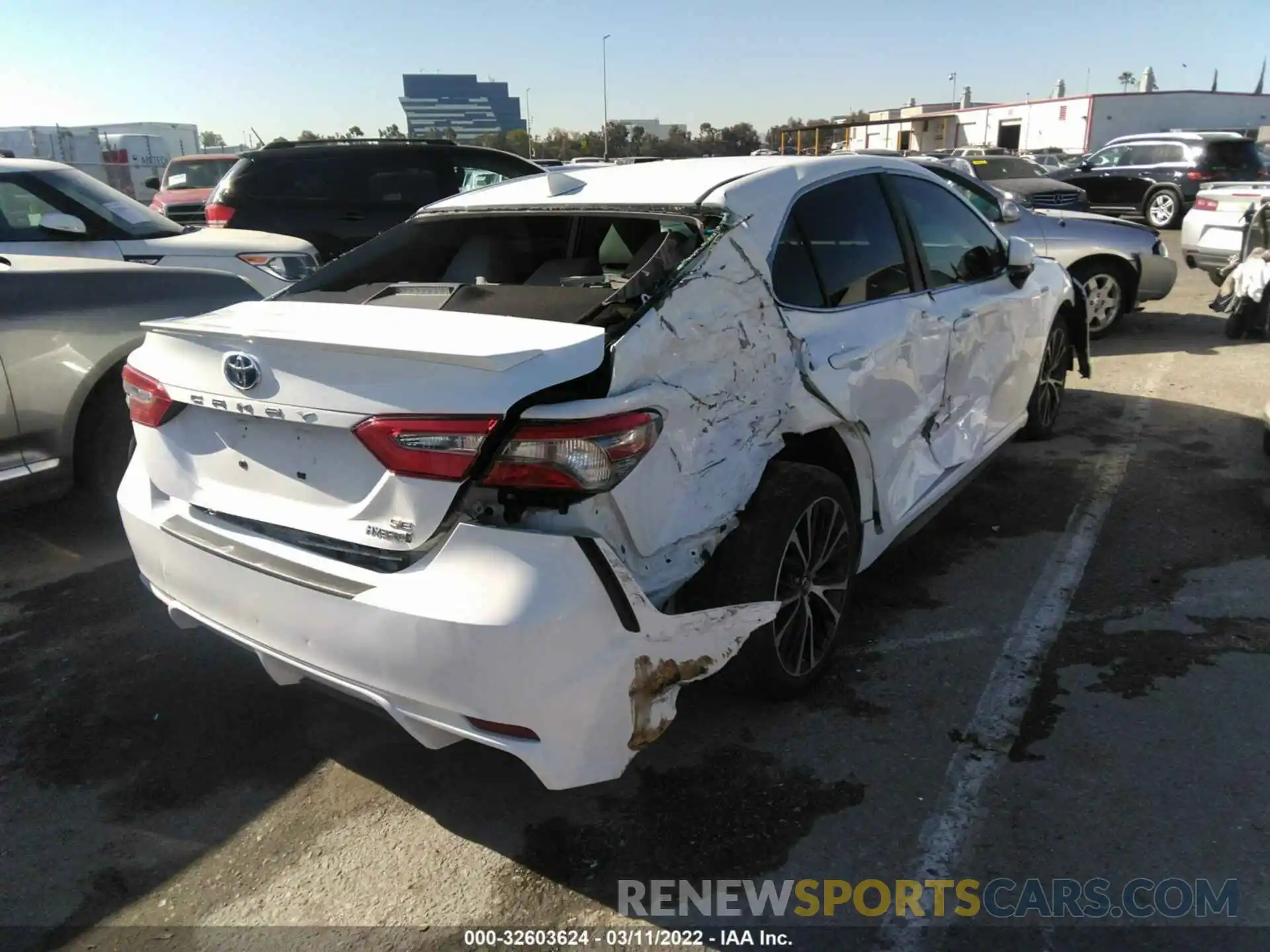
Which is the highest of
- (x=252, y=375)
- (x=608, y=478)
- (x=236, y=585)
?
(x=252, y=375)

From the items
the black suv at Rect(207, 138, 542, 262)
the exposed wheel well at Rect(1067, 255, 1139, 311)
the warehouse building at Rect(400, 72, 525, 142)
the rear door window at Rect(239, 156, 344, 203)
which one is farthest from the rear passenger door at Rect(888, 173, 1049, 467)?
the warehouse building at Rect(400, 72, 525, 142)

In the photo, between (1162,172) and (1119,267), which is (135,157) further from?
(1119,267)

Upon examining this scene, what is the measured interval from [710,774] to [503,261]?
6.74ft

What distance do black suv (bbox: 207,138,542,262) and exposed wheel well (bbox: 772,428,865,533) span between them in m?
6.50

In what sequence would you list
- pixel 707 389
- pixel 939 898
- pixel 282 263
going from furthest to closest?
1. pixel 282 263
2. pixel 707 389
3. pixel 939 898

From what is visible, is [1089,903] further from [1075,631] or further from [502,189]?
[502,189]

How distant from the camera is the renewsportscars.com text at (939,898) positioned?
2330mm

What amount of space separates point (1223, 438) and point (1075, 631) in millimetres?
3212

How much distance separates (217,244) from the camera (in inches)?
246

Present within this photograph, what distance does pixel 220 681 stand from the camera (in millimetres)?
3449

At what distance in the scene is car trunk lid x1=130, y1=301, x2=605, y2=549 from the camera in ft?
7.30

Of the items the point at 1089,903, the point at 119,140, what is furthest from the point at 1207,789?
the point at 119,140

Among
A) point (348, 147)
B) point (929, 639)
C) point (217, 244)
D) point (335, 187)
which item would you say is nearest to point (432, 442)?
point (929, 639)

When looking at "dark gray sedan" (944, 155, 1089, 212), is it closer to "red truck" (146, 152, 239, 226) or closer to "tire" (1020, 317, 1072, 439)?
"tire" (1020, 317, 1072, 439)
